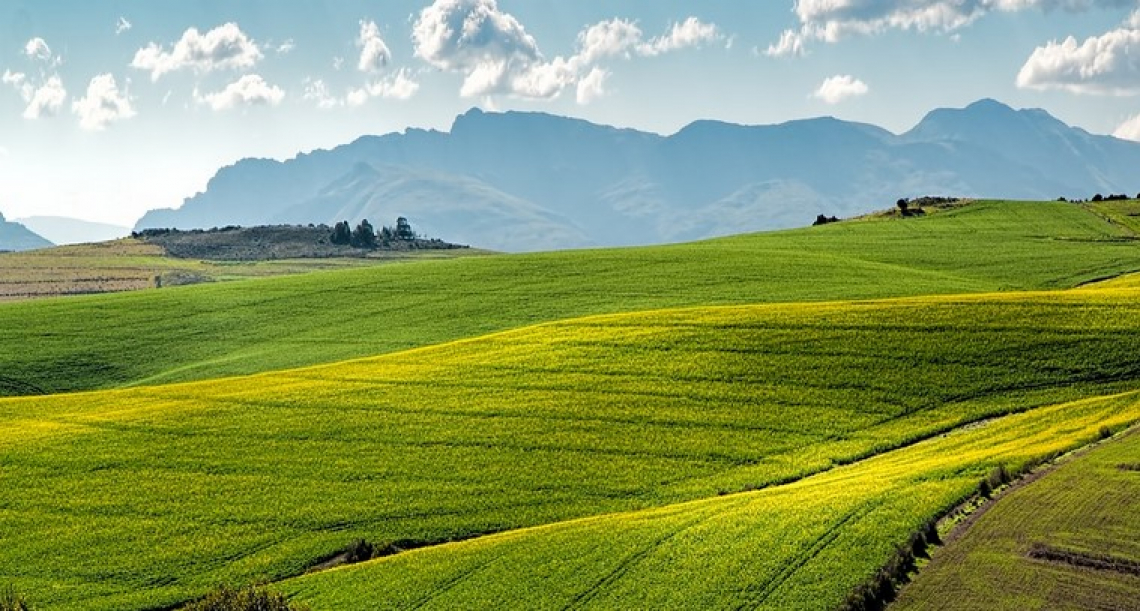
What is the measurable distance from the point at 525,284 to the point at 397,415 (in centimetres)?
3935

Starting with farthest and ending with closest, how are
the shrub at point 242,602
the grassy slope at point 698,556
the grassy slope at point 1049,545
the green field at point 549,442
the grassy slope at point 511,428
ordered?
the grassy slope at point 511,428
the green field at point 549,442
the grassy slope at point 698,556
the shrub at point 242,602
the grassy slope at point 1049,545

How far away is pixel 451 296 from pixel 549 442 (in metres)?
41.0

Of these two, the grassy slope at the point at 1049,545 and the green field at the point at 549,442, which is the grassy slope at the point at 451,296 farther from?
the grassy slope at the point at 1049,545

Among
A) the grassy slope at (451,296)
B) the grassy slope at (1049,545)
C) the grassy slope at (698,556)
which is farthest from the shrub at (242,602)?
the grassy slope at (451,296)

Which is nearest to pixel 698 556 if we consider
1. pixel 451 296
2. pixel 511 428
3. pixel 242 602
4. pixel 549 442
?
pixel 242 602

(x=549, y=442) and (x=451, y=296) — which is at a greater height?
(x=451, y=296)

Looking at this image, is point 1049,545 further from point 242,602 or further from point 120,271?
point 120,271

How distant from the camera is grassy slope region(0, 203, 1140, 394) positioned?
2544 inches

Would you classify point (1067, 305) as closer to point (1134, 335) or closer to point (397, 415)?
point (1134, 335)

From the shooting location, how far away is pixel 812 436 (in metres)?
38.1

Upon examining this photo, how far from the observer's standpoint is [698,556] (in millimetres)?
25922

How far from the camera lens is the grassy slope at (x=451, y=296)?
212 feet

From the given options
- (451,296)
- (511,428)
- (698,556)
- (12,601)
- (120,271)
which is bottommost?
(12,601)

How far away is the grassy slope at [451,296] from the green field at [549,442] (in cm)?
55
